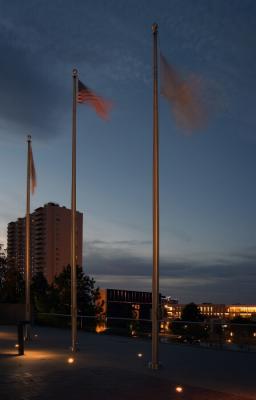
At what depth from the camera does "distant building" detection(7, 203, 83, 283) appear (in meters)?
138

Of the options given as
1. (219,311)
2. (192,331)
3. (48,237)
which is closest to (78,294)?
(219,311)

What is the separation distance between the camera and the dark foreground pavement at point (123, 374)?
12102 millimetres

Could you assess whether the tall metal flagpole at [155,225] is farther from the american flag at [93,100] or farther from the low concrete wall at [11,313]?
the low concrete wall at [11,313]

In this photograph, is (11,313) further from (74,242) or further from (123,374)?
(123,374)

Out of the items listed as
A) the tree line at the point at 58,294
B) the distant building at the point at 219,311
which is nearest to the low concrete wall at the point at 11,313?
the tree line at the point at 58,294

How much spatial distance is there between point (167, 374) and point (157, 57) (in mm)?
8874

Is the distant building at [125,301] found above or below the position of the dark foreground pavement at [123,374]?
below

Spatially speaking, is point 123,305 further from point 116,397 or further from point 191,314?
point 116,397

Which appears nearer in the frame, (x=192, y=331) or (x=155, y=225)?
(x=155, y=225)

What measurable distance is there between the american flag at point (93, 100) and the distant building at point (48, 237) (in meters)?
115

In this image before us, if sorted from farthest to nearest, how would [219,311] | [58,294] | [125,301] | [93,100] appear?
1. [125,301]
2. [219,311]
3. [58,294]
4. [93,100]

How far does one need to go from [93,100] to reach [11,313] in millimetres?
25353

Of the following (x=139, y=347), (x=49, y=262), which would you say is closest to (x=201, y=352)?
(x=139, y=347)

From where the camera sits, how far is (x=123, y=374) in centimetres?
1500
